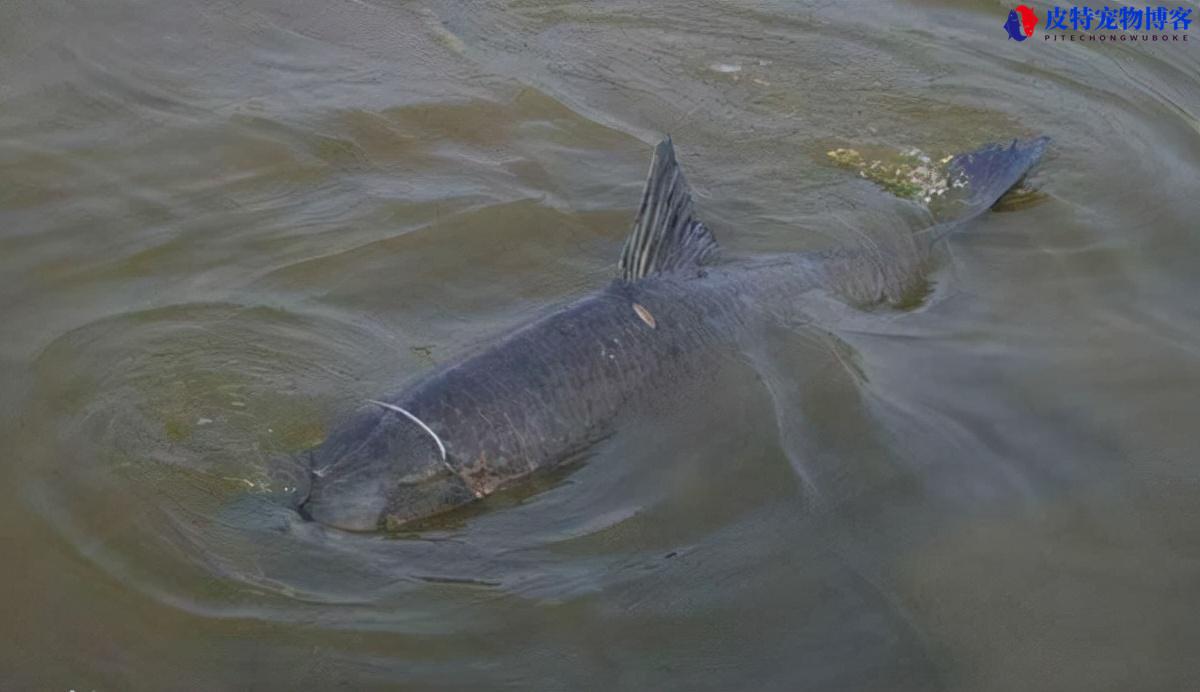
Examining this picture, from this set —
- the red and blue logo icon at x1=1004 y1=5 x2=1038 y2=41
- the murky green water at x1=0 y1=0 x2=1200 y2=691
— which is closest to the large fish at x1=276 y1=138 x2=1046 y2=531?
the murky green water at x1=0 y1=0 x2=1200 y2=691

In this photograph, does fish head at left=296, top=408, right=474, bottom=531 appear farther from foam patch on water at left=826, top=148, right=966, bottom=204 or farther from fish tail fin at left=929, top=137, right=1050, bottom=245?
foam patch on water at left=826, top=148, right=966, bottom=204

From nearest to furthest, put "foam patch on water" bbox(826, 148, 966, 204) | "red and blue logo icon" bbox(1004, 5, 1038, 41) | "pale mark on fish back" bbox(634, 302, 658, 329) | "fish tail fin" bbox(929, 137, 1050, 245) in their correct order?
"pale mark on fish back" bbox(634, 302, 658, 329), "fish tail fin" bbox(929, 137, 1050, 245), "foam patch on water" bbox(826, 148, 966, 204), "red and blue logo icon" bbox(1004, 5, 1038, 41)

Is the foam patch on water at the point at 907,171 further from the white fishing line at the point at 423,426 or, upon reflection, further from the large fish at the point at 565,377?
the white fishing line at the point at 423,426

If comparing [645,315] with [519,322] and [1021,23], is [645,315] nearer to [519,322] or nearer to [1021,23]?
[519,322]

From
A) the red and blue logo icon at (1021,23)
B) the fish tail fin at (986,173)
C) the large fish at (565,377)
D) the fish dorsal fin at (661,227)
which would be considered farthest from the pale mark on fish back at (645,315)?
the red and blue logo icon at (1021,23)

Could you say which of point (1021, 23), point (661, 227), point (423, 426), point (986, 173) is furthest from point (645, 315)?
point (1021, 23)

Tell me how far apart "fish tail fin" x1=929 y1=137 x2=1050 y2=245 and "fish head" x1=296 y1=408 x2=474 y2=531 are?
11.5 feet

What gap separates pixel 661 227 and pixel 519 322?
746 mm

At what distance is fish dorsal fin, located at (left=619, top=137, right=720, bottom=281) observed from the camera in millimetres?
5219

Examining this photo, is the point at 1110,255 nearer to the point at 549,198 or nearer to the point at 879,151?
the point at 879,151

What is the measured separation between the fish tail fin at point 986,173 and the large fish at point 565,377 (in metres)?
1.08

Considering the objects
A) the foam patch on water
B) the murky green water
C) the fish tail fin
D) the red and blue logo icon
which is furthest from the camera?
the red and blue logo icon

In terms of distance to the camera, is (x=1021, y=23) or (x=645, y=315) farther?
(x=1021, y=23)

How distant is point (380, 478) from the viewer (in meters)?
4.14
